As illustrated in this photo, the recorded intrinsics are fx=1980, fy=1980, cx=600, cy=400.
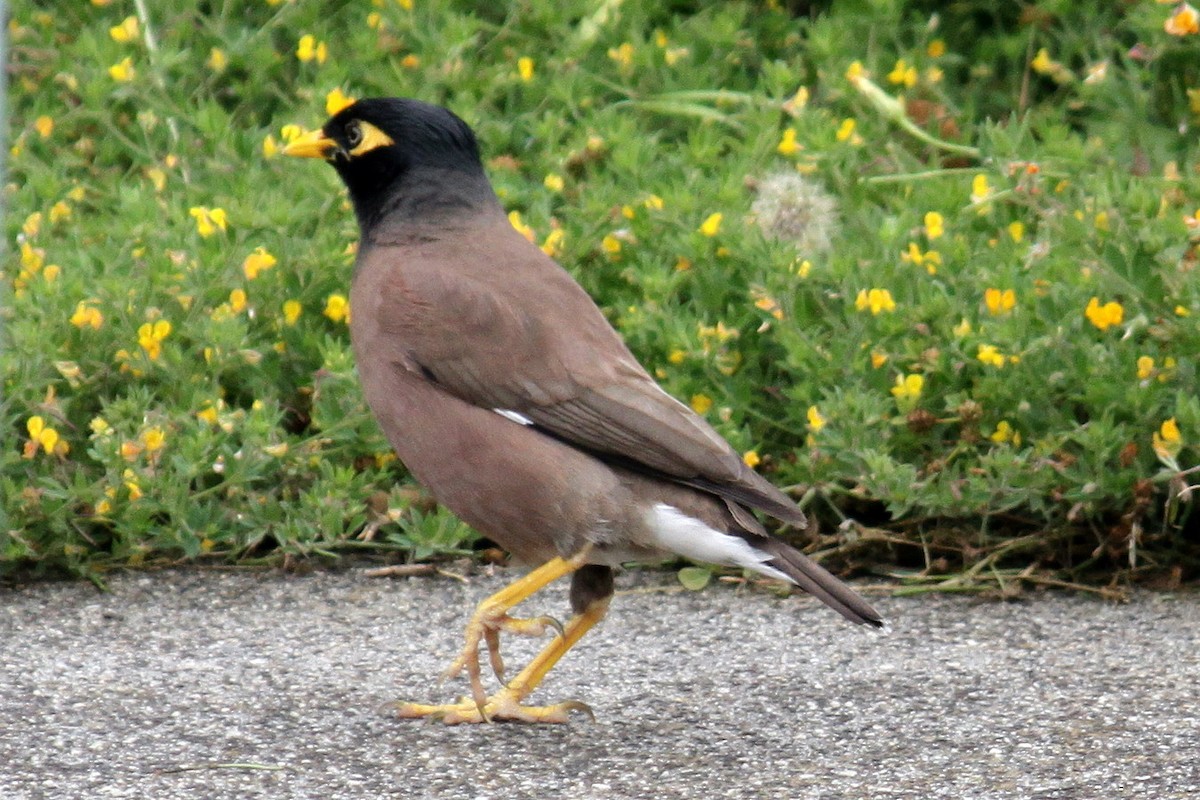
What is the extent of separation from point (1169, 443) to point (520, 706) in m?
1.83

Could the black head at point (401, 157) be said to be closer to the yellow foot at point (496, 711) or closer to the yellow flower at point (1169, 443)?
the yellow foot at point (496, 711)

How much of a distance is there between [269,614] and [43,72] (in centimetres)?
334

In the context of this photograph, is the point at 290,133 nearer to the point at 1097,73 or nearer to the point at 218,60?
the point at 218,60

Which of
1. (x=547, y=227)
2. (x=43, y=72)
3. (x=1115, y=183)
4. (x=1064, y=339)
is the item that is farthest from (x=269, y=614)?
(x=43, y=72)

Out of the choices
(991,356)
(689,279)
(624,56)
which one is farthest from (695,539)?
(624,56)

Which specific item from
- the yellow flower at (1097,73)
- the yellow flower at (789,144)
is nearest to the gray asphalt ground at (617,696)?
the yellow flower at (789,144)

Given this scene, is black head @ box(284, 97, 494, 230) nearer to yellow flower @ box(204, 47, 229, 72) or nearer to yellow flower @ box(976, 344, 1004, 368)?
yellow flower @ box(976, 344, 1004, 368)

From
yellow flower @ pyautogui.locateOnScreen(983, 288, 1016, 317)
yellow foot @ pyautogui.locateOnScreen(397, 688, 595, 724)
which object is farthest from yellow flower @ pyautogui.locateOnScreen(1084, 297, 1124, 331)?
yellow foot @ pyautogui.locateOnScreen(397, 688, 595, 724)

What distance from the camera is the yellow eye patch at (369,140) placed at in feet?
16.0

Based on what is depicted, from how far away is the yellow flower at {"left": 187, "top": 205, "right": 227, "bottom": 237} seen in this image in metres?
5.88

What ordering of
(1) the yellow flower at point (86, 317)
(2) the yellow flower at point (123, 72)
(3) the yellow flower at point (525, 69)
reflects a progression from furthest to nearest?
1. (3) the yellow flower at point (525, 69)
2. (2) the yellow flower at point (123, 72)
3. (1) the yellow flower at point (86, 317)

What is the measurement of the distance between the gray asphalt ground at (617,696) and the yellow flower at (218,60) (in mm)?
2688

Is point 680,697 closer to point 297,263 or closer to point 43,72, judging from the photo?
point 297,263

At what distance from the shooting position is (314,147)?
16.3 feet
